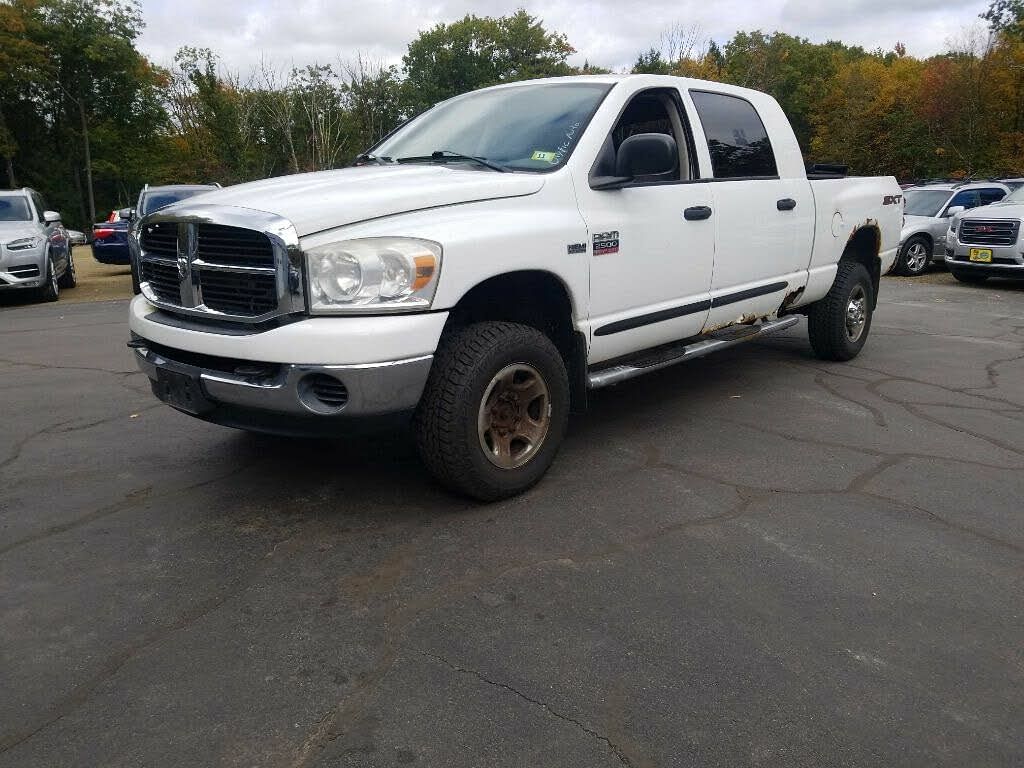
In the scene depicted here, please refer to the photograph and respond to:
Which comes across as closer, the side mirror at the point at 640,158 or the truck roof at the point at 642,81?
the side mirror at the point at 640,158

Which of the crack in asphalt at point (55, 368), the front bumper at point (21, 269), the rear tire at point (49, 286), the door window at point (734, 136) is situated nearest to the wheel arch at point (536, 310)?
the door window at point (734, 136)

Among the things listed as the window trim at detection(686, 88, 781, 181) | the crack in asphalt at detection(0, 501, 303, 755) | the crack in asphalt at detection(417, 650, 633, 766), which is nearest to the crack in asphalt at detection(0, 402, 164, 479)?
the crack in asphalt at detection(0, 501, 303, 755)

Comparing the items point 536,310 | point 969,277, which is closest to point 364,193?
point 536,310

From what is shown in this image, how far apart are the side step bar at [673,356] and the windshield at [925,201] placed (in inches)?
448

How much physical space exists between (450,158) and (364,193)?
973 mm

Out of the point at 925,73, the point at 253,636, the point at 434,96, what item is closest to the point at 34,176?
the point at 434,96

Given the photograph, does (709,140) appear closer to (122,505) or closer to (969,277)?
(122,505)

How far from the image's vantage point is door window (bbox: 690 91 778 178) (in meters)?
4.77

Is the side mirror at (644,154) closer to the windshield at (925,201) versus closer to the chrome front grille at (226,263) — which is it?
the chrome front grille at (226,263)

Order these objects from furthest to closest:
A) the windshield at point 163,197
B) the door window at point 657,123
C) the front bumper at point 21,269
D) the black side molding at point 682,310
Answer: the windshield at point 163,197
the front bumper at point 21,269
the door window at point 657,123
the black side molding at point 682,310

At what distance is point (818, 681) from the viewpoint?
2385 mm

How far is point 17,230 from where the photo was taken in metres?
11.2

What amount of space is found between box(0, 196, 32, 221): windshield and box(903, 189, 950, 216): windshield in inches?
593

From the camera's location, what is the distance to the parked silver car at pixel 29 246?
431 inches
